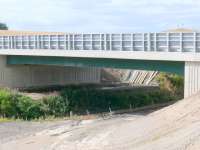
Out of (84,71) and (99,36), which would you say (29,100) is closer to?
(99,36)

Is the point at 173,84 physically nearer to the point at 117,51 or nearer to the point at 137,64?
the point at 137,64

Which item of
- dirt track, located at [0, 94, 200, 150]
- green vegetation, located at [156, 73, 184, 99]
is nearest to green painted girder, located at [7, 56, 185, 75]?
dirt track, located at [0, 94, 200, 150]

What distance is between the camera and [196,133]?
69.8 feet

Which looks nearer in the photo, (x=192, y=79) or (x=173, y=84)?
(x=192, y=79)

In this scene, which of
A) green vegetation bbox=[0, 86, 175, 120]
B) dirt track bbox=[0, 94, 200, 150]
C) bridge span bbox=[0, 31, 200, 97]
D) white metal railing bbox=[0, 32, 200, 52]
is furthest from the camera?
green vegetation bbox=[0, 86, 175, 120]

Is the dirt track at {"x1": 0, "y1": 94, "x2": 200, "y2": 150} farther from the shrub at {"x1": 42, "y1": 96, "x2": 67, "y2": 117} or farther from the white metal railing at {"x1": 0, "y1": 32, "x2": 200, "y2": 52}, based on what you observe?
the shrub at {"x1": 42, "y1": 96, "x2": 67, "y2": 117}

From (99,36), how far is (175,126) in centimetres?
1750

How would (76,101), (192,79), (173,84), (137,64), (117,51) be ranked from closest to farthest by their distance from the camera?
(192,79) < (137,64) < (117,51) < (76,101) < (173,84)

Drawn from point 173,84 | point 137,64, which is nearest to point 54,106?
point 137,64

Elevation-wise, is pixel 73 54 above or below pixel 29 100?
above

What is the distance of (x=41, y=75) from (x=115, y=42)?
17930 millimetres

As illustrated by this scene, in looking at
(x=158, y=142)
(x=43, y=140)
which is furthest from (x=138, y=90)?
(x=158, y=142)

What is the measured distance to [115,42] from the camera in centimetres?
3866

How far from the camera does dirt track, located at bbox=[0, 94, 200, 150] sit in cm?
2159
